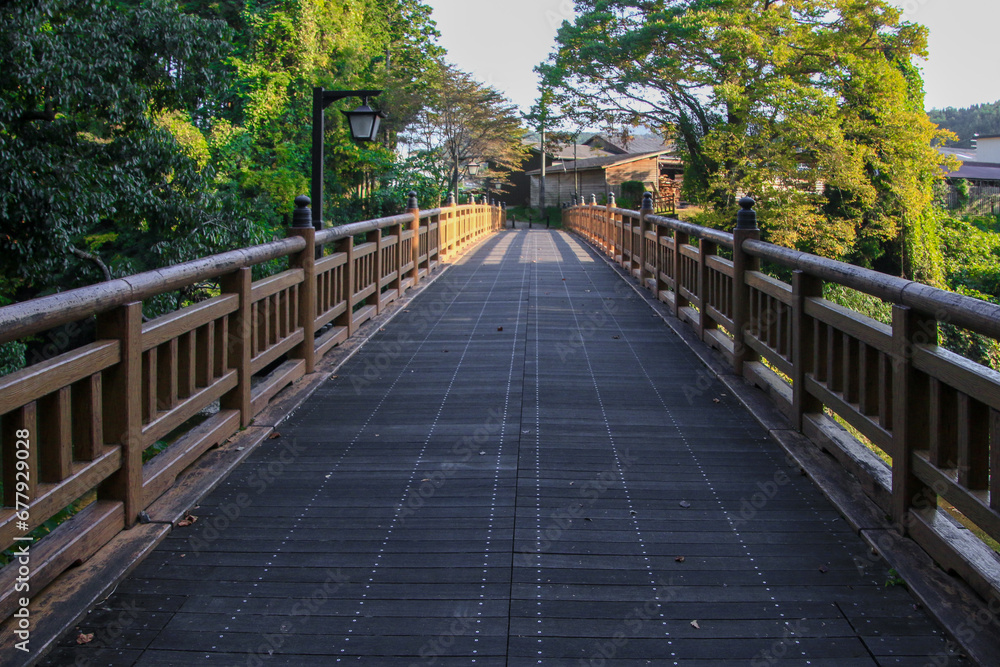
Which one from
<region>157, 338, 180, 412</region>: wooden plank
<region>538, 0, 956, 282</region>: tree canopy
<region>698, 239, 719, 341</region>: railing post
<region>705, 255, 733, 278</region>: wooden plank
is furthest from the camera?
<region>538, 0, 956, 282</region>: tree canopy

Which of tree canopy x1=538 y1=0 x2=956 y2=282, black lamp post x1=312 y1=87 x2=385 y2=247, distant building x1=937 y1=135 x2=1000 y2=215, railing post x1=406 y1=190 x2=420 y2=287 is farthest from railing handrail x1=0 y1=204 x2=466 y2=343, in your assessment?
distant building x1=937 y1=135 x2=1000 y2=215

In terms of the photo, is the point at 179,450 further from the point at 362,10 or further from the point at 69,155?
the point at 362,10

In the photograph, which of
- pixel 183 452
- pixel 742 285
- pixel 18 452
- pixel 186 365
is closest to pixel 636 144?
pixel 742 285

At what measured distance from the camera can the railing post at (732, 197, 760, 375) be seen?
5.64 metres

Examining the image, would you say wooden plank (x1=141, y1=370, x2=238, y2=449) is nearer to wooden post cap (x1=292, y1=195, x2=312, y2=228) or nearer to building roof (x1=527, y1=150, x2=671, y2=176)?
wooden post cap (x1=292, y1=195, x2=312, y2=228)

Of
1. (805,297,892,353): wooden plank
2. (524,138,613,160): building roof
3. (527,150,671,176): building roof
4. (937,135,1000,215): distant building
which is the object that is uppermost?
(524,138,613,160): building roof

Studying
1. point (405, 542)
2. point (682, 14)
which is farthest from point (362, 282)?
point (682, 14)

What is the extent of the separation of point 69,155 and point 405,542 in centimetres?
936

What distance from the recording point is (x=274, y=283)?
4977 mm

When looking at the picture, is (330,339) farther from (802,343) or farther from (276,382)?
(802,343)

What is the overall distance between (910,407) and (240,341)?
10.1 ft

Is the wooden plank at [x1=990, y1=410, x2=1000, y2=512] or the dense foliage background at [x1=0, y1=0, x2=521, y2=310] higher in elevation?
the dense foliage background at [x1=0, y1=0, x2=521, y2=310]

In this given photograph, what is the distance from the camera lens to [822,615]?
2.59m

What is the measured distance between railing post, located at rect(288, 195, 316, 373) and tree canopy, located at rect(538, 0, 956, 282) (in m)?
20.0
